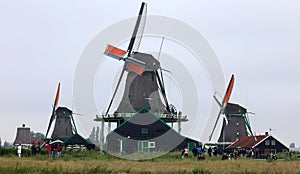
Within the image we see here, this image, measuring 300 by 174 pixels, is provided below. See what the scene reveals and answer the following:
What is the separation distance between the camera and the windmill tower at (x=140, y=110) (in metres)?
41.9

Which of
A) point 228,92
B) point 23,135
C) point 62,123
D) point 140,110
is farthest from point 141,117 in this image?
point 23,135

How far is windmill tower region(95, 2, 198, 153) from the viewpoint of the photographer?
41906mm

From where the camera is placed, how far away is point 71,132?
229 ft

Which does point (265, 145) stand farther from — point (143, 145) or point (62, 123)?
point (62, 123)

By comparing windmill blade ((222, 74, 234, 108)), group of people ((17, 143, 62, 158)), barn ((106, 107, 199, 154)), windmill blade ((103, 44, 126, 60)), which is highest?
windmill blade ((103, 44, 126, 60))

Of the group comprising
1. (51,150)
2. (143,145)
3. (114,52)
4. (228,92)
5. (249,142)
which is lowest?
(51,150)

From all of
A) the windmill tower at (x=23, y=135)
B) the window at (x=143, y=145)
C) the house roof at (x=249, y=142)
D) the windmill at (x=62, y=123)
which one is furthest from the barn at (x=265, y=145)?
the windmill tower at (x=23, y=135)

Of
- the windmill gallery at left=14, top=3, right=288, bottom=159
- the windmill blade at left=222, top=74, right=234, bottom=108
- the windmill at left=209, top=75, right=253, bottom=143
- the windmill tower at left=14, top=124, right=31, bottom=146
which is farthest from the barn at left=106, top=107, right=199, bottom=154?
the windmill tower at left=14, top=124, right=31, bottom=146

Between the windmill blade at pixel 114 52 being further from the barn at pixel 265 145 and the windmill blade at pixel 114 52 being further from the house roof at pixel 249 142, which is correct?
the house roof at pixel 249 142

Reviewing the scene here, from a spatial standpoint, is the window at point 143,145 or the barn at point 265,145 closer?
the window at point 143,145

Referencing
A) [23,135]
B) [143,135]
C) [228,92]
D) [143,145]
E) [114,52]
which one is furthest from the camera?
[23,135]

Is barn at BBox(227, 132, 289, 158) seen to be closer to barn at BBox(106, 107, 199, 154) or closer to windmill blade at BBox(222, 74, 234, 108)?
windmill blade at BBox(222, 74, 234, 108)

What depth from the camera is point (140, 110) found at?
42031mm

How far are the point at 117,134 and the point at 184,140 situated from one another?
5947 millimetres
